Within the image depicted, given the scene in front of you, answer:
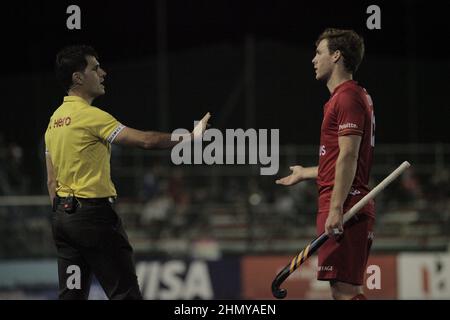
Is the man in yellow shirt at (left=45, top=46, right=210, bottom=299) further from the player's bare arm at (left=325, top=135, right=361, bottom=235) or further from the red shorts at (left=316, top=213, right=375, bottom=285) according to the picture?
the red shorts at (left=316, top=213, right=375, bottom=285)

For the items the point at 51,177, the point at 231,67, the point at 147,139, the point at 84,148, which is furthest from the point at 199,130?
the point at 231,67

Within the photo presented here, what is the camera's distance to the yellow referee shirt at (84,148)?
5.17 metres

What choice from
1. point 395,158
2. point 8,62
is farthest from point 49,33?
point 395,158

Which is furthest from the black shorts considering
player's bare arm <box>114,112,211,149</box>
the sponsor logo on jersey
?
the sponsor logo on jersey

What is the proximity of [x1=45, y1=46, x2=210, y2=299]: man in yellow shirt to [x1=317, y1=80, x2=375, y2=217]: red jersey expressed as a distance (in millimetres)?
731

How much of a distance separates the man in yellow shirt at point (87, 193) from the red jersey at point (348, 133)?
731mm

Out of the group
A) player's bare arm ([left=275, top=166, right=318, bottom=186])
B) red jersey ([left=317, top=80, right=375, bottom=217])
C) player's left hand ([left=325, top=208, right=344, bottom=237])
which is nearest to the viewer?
player's left hand ([left=325, top=208, right=344, bottom=237])

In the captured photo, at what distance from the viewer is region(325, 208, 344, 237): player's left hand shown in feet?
15.9

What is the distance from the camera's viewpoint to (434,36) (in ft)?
49.3

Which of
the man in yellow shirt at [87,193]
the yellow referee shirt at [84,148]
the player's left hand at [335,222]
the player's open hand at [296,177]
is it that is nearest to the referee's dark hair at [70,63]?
the man in yellow shirt at [87,193]

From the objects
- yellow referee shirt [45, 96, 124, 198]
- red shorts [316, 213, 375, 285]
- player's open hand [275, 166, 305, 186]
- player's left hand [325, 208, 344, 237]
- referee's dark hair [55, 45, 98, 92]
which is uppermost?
referee's dark hair [55, 45, 98, 92]

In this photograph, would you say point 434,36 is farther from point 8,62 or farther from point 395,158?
point 8,62

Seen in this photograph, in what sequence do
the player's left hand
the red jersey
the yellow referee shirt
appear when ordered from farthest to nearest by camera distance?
the yellow referee shirt
the red jersey
the player's left hand

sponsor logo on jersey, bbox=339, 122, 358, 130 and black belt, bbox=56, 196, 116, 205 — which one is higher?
sponsor logo on jersey, bbox=339, 122, 358, 130
